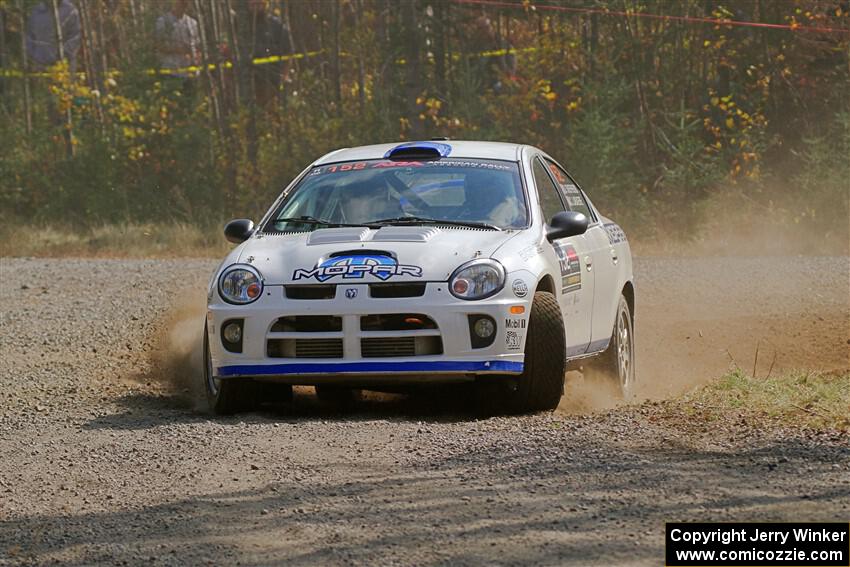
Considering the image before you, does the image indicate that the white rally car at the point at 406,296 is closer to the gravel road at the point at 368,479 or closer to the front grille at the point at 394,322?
the front grille at the point at 394,322

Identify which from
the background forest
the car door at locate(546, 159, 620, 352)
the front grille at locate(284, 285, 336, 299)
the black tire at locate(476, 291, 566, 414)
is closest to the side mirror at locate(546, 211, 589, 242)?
the black tire at locate(476, 291, 566, 414)

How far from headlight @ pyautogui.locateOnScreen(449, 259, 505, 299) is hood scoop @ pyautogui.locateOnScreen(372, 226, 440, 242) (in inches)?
15.0

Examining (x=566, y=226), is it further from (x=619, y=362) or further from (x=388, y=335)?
(x=619, y=362)

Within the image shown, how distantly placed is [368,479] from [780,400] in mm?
2789

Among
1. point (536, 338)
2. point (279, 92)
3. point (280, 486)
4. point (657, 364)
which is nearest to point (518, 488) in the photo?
point (280, 486)

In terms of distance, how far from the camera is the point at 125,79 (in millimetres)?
32250

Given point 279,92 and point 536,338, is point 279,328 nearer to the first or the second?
point 536,338

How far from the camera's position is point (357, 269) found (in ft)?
24.7

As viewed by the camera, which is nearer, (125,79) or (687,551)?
(687,551)

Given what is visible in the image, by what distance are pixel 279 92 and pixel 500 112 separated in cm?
802

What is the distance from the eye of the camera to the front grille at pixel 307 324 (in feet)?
24.7

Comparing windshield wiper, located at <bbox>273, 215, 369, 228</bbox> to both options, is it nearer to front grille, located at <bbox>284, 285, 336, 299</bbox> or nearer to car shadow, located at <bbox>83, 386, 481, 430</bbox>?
front grille, located at <bbox>284, 285, 336, 299</bbox>

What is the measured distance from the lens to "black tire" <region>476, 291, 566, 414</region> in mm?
7574

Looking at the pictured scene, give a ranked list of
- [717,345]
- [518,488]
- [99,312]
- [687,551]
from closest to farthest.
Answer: [687,551] < [518,488] < [717,345] < [99,312]
